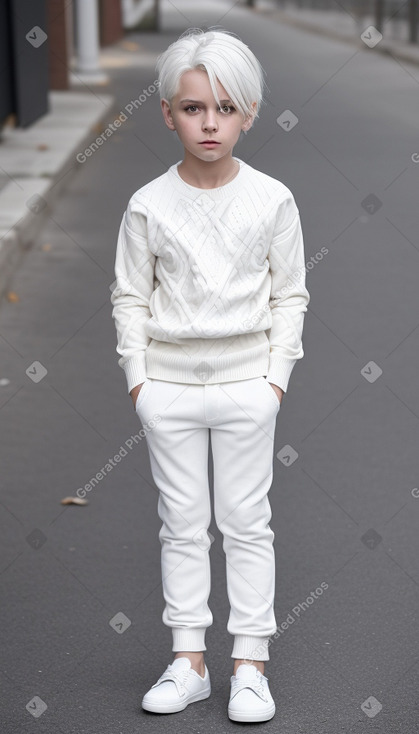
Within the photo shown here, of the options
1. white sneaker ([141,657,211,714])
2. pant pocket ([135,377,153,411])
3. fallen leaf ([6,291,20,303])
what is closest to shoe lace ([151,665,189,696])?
white sneaker ([141,657,211,714])

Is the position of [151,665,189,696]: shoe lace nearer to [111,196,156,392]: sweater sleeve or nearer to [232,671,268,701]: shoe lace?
[232,671,268,701]: shoe lace

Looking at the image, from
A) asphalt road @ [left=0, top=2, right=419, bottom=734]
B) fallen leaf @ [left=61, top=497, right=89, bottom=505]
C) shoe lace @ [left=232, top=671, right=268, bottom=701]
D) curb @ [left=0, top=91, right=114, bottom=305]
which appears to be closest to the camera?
shoe lace @ [left=232, top=671, right=268, bottom=701]

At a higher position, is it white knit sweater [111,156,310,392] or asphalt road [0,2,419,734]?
white knit sweater [111,156,310,392]

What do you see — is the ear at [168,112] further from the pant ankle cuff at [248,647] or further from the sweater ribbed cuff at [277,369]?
the pant ankle cuff at [248,647]

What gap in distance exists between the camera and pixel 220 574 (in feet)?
13.5

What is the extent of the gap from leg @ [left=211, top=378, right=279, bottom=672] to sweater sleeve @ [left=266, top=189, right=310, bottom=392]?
75mm

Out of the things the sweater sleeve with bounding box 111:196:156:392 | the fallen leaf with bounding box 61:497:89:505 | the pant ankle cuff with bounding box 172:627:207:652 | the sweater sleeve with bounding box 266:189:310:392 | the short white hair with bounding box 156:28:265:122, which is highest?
the short white hair with bounding box 156:28:265:122

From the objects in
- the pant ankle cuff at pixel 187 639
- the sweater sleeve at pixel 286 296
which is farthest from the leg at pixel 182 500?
the sweater sleeve at pixel 286 296

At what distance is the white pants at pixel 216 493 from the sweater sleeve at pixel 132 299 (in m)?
0.08

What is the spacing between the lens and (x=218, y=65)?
2879mm

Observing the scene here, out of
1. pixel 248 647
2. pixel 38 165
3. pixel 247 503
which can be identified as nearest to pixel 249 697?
pixel 248 647

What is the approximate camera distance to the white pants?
3.12 m

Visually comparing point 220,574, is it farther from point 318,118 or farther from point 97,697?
point 318,118

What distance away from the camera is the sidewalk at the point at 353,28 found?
25120 mm
